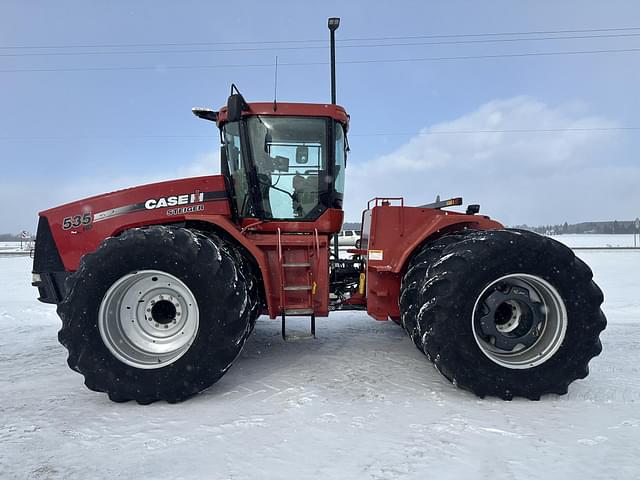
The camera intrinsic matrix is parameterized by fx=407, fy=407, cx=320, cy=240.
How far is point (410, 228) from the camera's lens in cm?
398

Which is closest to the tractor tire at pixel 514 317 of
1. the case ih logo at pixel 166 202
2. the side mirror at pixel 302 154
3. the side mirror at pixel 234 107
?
the side mirror at pixel 302 154

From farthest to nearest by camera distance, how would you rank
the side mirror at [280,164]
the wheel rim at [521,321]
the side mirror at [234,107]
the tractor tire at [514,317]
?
the side mirror at [280,164] → the side mirror at [234,107] → the wheel rim at [521,321] → the tractor tire at [514,317]

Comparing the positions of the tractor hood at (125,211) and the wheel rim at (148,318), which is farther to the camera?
the tractor hood at (125,211)

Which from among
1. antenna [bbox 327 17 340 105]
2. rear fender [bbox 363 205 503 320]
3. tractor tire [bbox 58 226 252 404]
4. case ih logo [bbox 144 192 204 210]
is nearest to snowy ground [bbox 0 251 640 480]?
tractor tire [bbox 58 226 252 404]

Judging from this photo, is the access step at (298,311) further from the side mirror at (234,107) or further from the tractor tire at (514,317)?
the side mirror at (234,107)

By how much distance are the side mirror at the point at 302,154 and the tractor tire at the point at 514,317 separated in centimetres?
177

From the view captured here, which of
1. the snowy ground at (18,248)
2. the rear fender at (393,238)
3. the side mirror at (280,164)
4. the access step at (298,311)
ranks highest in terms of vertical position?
the side mirror at (280,164)

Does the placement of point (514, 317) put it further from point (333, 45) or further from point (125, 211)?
point (333, 45)

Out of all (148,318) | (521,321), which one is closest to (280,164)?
(148,318)

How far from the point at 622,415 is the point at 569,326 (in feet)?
2.24

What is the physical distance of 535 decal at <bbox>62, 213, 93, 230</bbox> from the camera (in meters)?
4.31

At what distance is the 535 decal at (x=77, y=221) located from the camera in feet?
14.1

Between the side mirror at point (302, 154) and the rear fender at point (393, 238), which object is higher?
the side mirror at point (302, 154)

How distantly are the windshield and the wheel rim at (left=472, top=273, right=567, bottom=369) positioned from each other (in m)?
1.94
